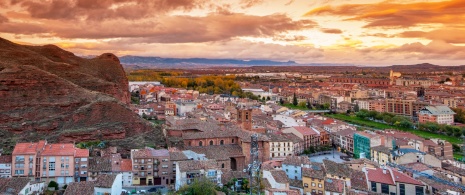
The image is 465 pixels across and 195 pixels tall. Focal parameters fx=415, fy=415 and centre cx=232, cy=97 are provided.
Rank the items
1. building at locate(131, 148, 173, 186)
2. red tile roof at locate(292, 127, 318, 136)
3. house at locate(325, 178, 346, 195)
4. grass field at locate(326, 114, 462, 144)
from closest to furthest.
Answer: house at locate(325, 178, 346, 195) → building at locate(131, 148, 173, 186) → red tile roof at locate(292, 127, 318, 136) → grass field at locate(326, 114, 462, 144)

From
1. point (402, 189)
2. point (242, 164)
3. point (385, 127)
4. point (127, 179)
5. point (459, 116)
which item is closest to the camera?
point (402, 189)

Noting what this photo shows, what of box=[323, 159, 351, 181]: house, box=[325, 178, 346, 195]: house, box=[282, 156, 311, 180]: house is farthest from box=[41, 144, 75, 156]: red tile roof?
box=[323, 159, 351, 181]: house

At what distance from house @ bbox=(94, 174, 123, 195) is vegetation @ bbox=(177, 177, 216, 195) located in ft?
12.8

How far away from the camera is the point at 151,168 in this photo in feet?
95.8

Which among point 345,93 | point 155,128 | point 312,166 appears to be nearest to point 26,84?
point 155,128

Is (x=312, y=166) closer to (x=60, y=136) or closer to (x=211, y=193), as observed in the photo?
(x=211, y=193)

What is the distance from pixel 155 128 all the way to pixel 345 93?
6768 centimetres

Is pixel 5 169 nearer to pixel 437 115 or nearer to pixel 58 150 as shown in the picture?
pixel 58 150

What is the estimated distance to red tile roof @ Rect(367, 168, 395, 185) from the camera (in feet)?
86.9

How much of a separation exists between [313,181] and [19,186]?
17.3m

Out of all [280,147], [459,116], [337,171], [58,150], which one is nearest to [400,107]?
[459,116]

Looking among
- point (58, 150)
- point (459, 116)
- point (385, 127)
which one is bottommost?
point (385, 127)

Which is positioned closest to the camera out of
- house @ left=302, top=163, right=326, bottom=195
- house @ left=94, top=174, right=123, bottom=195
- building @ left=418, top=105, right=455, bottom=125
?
house @ left=94, top=174, right=123, bottom=195

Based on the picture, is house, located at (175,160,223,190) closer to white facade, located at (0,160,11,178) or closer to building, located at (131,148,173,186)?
building, located at (131,148,173,186)
